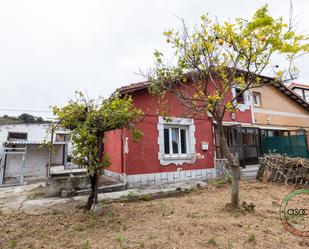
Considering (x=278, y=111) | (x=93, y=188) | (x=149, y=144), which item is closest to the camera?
(x=93, y=188)

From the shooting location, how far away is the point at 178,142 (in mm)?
8664

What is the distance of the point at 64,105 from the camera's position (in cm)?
443

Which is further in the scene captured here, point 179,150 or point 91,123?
point 179,150

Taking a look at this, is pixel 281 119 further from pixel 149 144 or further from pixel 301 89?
pixel 149 144

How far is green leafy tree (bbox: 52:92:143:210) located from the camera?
4227mm

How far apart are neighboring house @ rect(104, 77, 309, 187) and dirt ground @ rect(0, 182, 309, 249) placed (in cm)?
234

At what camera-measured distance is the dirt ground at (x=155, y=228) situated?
10.3 ft

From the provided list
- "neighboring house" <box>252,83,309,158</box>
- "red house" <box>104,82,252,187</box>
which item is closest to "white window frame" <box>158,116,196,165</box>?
"red house" <box>104,82,252,187</box>

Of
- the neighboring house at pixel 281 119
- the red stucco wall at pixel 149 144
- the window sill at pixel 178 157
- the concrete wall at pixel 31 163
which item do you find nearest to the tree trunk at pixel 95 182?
the red stucco wall at pixel 149 144

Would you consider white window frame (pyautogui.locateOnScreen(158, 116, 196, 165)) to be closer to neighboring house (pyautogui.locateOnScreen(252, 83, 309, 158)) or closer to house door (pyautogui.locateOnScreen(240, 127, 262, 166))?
house door (pyautogui.locateOnScreen(240, 127, 262, 166))

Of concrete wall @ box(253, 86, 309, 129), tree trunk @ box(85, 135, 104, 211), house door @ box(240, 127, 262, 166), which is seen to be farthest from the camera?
concrete wall @ box(253, 86, 309, 129)

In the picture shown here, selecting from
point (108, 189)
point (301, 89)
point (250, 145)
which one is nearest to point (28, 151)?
point (108, 189)

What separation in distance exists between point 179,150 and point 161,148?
1067 millimetres

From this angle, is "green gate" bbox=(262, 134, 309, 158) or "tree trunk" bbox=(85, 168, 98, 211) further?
"green gate" bbox=(262, 134, 309, 158)
